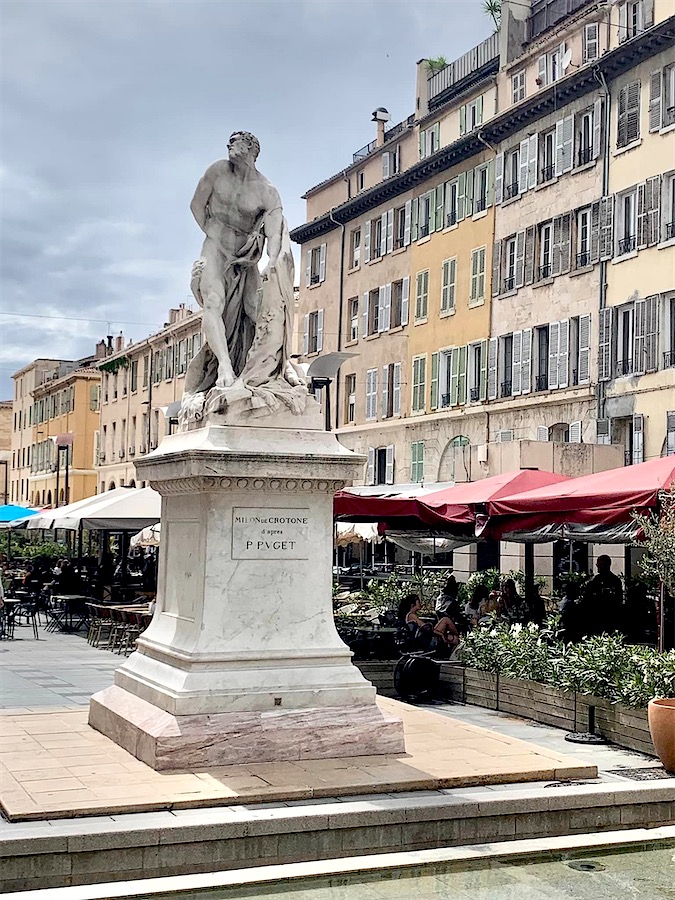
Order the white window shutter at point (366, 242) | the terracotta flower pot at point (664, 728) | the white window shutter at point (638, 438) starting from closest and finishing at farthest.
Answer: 1. the terracotta flower pot at point (664, 728)
2. the white window shutter at point (638, 438)
3. the white window shutter at point (366, 242)

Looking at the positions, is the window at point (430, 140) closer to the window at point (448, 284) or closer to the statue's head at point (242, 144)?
the window at point (448, 284)

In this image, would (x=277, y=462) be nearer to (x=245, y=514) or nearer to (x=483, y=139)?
(x=245, y=514)

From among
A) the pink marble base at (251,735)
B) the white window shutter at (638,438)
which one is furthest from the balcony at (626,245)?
the pink marble base at (251,735)

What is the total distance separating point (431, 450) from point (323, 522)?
1222 inches

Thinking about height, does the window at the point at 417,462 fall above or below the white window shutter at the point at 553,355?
below

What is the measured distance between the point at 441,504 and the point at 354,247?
3234 cm

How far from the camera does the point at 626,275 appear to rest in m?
30.6

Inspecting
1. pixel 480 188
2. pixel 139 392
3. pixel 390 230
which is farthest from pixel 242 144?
pixel 139 392

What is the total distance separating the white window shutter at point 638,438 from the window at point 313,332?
2071 cm

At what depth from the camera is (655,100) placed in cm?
2983

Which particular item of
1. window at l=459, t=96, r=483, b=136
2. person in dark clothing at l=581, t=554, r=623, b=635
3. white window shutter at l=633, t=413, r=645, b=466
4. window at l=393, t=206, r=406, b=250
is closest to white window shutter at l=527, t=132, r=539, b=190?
window at l=459, t=96, r=483, b=136

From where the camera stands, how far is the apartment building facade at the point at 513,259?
2989 cm

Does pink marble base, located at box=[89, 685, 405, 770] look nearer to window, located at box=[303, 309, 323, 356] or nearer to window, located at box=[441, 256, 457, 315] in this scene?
window, located at box=[441, 256, 457, 315]

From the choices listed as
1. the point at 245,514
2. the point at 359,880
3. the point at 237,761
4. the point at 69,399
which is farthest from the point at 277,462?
→ the point at 69,399
